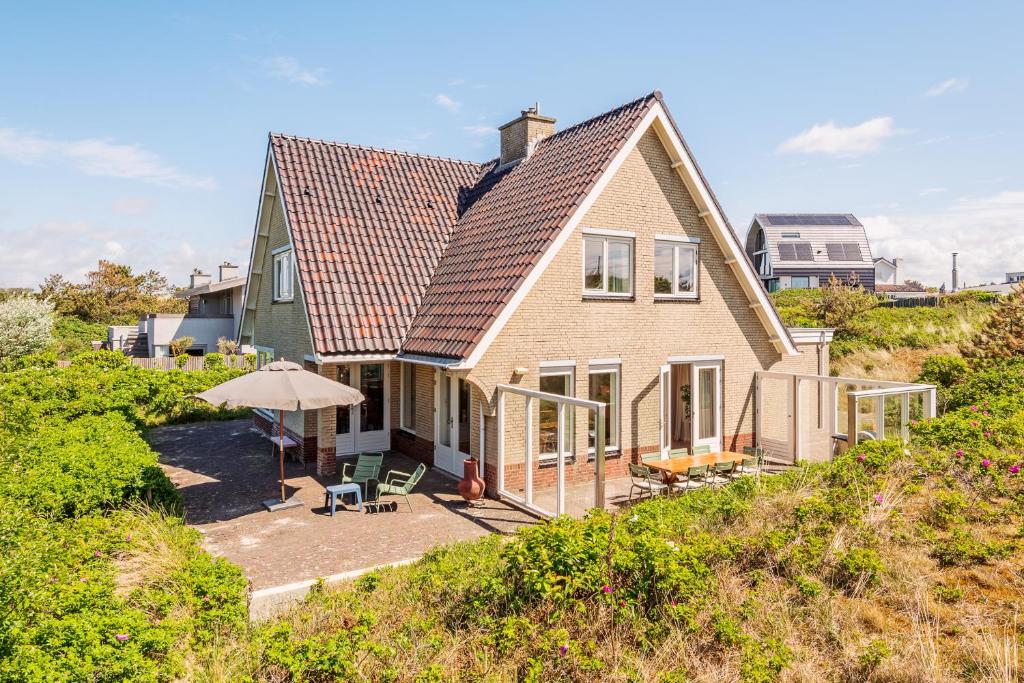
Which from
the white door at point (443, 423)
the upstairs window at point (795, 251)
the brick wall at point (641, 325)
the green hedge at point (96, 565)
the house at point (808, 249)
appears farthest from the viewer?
the upstairs window at point (795, 251)

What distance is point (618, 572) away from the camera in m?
7.01

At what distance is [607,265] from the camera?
46.5ft

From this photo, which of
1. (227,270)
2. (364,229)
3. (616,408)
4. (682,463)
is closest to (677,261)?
(616,408)

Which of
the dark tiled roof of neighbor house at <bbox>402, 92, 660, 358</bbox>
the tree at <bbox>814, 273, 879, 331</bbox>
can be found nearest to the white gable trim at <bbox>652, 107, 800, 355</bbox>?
the dark tiled roof of neighbor house at <bbox>402, 92, 660, 358</bbox>

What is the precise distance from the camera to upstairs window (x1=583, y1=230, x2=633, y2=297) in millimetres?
13906

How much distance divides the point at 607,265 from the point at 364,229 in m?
6.33

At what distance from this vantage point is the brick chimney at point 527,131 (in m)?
17.9

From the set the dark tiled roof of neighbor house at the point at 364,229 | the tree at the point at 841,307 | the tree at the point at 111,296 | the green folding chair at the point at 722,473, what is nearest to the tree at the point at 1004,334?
the tree at the point at 841,307

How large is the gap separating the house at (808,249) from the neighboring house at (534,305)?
47.3m

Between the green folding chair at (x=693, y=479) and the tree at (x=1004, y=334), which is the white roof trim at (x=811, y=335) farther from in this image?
the tree at (x=1004, y=334)

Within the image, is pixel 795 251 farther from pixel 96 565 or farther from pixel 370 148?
pixel 96 565

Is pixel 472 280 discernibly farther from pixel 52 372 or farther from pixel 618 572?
pixel 52 372

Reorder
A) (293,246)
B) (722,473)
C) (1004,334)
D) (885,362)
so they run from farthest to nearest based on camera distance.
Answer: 1. (885,362)
2. (1004,334)
3. (293,246)
4. (722,473)

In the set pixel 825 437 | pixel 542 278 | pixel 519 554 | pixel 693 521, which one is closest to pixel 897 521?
pixel 693 521
